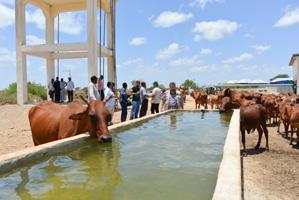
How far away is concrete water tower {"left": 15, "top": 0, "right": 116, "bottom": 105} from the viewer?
2184 cm

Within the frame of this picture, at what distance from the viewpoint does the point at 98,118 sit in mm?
6688

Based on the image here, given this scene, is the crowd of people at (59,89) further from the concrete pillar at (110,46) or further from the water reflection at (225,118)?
the water reflection at (225,118)

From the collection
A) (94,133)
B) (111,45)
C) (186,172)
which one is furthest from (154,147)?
(111,45)

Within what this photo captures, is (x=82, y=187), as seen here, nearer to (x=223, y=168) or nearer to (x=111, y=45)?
(x=223, y=168)

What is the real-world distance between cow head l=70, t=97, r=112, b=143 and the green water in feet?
0.70

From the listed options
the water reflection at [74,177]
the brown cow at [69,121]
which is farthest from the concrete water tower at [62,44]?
the water reflection at [74,177]

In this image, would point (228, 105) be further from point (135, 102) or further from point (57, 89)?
point (57, 89)

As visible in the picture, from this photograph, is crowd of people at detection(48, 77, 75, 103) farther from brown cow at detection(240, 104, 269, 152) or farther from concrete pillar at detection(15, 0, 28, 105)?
brown cow at detection(240, 104, 269, 152)

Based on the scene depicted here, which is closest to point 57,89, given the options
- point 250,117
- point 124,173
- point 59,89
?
point 59,89

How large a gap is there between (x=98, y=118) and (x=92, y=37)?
1566cm

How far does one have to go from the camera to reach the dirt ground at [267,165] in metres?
6.68

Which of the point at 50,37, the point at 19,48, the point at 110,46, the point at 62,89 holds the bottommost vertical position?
the point at 62,89

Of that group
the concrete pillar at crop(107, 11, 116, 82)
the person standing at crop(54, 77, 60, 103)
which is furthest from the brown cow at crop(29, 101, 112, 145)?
the concrete pillar at crop(107, 11, 116, 82)

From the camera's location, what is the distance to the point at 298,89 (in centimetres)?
4138
